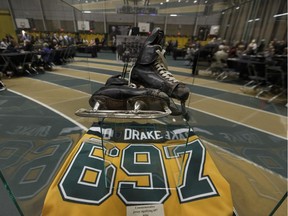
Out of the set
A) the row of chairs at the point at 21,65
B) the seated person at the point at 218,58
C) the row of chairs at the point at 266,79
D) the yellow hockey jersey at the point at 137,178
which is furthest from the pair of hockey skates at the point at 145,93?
the row of chairs at the point at 21,65

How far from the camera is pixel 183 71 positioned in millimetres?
746

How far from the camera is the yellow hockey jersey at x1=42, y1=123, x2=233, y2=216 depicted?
1.14 ft

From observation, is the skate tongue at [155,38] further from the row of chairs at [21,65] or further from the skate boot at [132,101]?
the row of chairs at [21,65]

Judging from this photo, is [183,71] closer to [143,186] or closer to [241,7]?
[241,7]

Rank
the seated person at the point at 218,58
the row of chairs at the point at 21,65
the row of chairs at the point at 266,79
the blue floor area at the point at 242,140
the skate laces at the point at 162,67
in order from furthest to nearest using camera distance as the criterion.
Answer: the row of chairs at the point at 21,65 → the row of chairs at the point at 266,79 → the seated person at the point at 218,58 → the blue floor area at the point at 242,140 → the skate laces at the point at 162,67

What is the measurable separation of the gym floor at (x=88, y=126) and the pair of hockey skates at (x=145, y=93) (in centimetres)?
10

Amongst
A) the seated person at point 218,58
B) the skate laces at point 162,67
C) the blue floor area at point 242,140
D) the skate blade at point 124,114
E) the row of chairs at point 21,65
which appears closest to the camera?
the skate blade at point 124,114

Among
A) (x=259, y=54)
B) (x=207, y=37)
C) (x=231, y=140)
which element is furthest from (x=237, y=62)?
(x=207, y=37)

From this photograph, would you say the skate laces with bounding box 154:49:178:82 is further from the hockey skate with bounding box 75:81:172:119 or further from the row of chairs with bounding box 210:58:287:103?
the row of chairs with bounding box 210:58:287:103

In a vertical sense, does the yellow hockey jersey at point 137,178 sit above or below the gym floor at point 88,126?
above

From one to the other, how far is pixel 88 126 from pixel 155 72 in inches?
16.9

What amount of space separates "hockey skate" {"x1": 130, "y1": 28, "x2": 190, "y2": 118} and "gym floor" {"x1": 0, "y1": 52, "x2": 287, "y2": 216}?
0.09 metres

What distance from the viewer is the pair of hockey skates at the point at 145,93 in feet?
1.11

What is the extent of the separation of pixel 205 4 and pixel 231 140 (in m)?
0.59
